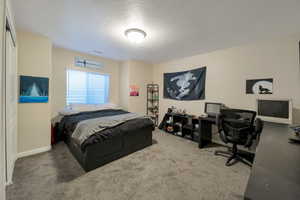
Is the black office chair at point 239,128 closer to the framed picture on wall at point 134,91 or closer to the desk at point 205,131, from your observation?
the desk at point 205,131

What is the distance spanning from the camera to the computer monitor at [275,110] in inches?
80.1

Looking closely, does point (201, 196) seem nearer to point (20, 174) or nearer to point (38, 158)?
point (20, 174)

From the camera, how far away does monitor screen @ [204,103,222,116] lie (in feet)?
9.68

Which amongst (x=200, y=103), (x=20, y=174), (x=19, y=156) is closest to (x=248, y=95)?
(x=200, y=103)

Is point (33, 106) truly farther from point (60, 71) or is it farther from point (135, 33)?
point (135, 33)

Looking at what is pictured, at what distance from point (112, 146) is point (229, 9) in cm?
280

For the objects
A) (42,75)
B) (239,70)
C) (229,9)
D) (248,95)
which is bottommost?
(248,95)

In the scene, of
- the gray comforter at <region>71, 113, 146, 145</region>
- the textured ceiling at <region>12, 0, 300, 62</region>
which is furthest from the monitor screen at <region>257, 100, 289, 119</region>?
the gray comforter at <region>71, 113, 146, 145</region>

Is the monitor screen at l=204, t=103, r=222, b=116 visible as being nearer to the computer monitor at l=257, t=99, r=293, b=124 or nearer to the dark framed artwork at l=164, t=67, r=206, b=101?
the dark framed artwork at l=164, t=67, r=206, b=101

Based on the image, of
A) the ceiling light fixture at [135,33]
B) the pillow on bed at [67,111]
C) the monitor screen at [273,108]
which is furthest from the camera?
the pillow on bed at [67,111]

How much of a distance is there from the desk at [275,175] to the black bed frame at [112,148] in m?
2.01

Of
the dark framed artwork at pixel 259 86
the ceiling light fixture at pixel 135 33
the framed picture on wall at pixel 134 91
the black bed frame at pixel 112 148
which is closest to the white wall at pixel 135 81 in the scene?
the framed picture on wall at pixel 134 91

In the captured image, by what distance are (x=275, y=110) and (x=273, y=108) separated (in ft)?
0.14

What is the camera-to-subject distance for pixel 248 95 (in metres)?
2.70
